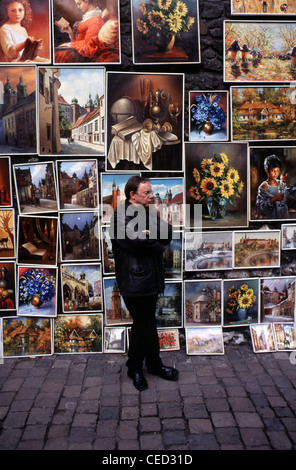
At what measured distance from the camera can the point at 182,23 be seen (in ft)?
12.5

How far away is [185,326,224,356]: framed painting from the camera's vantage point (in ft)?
13.4

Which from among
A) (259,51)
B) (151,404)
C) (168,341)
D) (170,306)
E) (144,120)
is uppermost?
(259,51)

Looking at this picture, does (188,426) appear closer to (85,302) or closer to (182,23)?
(85,302)

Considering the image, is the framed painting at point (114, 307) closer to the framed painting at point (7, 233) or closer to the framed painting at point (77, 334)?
the framed painting at point (77, 334)

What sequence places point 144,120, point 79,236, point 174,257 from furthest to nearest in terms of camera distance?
point 174,257 → point 79,236 → point 144,120

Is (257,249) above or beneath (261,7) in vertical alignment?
beneath

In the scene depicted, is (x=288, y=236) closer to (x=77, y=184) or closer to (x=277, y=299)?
(x=277, y=299)

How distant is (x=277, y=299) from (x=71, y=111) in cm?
301

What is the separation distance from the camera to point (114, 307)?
415 centimetres

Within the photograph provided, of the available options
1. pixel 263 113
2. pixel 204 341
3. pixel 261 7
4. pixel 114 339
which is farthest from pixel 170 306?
pixel 261 7

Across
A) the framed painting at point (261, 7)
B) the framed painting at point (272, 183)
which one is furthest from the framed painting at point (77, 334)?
the framed painting at point (261, 7)

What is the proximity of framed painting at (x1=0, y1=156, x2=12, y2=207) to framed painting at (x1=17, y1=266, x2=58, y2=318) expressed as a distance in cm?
71

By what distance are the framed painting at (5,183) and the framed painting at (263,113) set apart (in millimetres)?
2354
